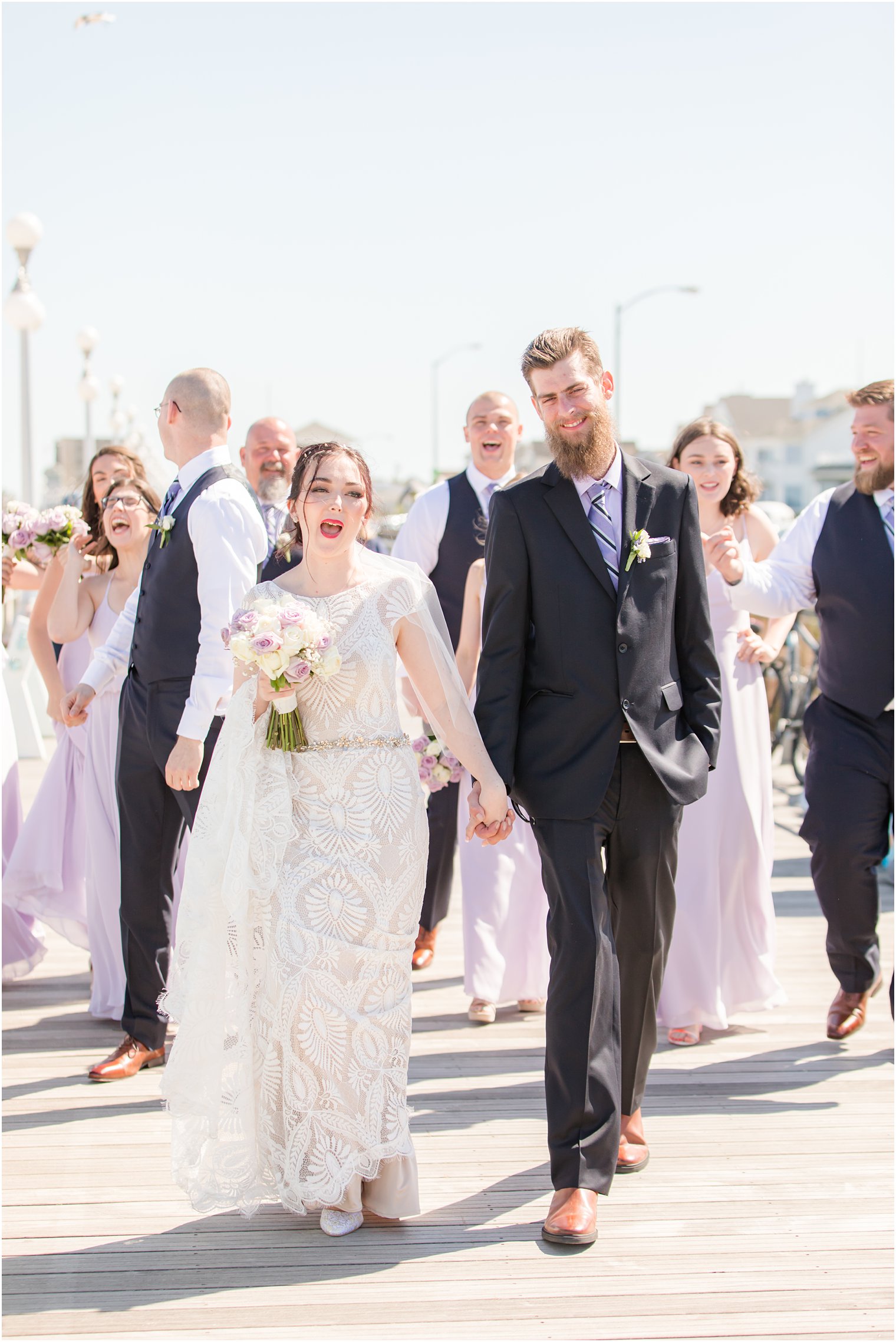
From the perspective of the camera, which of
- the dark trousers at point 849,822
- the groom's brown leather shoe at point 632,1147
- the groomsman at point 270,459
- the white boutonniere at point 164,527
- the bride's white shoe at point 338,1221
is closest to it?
the bride's white shoe at point 338,1221

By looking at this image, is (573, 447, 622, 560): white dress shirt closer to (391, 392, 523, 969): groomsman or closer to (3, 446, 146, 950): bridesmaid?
(391, 392, 523, 969): groomsman

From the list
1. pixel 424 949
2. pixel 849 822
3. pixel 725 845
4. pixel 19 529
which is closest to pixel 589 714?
pixel 849 822

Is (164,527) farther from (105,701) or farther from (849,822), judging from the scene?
(849,822)

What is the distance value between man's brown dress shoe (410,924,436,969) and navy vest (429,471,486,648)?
1.50m

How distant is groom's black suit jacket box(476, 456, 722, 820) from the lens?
367 cm

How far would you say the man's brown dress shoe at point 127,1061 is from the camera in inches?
191

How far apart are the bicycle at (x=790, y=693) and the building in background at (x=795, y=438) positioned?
6864 centimetres

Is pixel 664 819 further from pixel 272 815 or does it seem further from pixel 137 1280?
pixel 137 1280

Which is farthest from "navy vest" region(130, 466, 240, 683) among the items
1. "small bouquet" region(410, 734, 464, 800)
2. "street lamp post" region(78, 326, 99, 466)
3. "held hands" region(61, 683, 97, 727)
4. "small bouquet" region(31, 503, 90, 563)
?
"street lamp post" region(78, 326, 99, 466)

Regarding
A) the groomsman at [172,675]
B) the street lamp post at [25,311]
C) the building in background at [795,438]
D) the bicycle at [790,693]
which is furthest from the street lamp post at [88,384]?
the building in background at [795,438]

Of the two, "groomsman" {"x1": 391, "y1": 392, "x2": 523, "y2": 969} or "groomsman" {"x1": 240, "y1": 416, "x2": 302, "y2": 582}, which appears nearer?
"groomsman" {"x1": 391, "y1": 392, "x2": 523, "y2": 969}

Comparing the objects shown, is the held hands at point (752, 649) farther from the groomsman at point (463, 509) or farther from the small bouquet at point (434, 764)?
the groomsman at point (463, 509)

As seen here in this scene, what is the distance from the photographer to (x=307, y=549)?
12.5 ft

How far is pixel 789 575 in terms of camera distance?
5.23 meters
